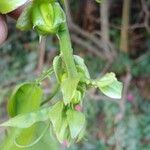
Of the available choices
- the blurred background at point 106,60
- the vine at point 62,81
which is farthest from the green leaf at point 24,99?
the blurred background at point 106,60

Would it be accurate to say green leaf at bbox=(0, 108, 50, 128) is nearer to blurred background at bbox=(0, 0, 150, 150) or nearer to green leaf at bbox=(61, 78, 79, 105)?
green leaf at bbox=(61, 78, 79, 105)

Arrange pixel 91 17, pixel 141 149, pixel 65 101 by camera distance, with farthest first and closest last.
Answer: pixel 91 17 → pixel 141 149 → pixel 65 101

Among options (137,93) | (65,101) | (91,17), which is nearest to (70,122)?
(65,101)

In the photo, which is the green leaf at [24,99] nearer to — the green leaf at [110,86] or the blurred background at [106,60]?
the green leaf at [110,86]

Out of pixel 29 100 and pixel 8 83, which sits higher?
pixel 29 100

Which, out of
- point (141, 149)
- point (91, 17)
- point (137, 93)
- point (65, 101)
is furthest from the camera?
point (91, 17)

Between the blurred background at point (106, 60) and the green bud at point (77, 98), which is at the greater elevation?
the green bud at point (77, 98)

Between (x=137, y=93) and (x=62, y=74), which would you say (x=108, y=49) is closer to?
(x=137, y=93)
